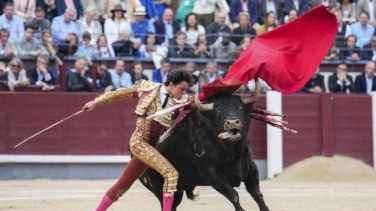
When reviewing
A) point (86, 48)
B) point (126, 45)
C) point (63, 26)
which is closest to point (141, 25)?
point (126, 45)

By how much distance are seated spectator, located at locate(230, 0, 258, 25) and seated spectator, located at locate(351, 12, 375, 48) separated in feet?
4.64

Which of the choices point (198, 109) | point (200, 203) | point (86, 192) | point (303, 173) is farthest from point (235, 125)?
point (303, 173)

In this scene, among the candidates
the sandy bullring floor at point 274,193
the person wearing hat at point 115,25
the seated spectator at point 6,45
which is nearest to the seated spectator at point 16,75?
the seated spectator at point 6,45

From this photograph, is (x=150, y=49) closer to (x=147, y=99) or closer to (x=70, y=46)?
(x=70, y=46)

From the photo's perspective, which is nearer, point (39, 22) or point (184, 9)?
point (39, 22)

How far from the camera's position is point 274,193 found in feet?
36.9

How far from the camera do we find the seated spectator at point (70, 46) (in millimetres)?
13094

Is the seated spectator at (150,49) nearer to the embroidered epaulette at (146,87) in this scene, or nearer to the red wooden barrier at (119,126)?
the red wooden barrier at (119,126)

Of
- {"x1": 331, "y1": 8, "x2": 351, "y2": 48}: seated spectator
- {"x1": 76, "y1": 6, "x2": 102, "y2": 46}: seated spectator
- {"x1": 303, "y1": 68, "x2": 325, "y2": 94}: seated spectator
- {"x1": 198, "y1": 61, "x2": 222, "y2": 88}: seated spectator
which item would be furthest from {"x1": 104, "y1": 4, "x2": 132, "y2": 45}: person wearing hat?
{"x1": 331, "y1": 8, "x2": 351, "y2": 48}: seated spectator

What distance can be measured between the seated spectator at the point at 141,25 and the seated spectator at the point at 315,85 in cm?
213

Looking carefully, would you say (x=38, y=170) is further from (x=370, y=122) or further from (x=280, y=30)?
(x=280, y=30)

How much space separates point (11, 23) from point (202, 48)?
2428mm

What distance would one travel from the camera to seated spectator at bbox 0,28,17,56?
12.6 m

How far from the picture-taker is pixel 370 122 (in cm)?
1365
